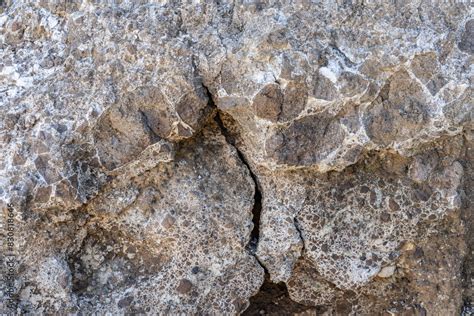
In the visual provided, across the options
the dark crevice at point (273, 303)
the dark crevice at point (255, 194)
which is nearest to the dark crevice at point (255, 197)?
the dark crevice at point (255, 194)

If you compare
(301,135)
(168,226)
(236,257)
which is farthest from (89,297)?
(301,135)

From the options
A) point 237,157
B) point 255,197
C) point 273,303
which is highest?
point 237,157

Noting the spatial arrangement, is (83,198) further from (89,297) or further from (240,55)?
(240,55)

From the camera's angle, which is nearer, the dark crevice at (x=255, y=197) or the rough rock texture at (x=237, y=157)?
the rough rock texture at (x=237, y=157)

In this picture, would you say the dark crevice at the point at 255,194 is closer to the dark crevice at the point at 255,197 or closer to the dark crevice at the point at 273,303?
the dark crevice at the point at 255,197

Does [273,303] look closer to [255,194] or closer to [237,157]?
[255,194]

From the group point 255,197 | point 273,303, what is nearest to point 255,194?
point 255,197

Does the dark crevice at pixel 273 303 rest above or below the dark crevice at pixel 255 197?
below

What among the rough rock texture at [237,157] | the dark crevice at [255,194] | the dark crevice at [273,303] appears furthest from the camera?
the dark crevice at [273,303]

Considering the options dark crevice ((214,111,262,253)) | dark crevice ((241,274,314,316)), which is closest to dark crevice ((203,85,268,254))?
dark crevice ((214,111,262,253))
